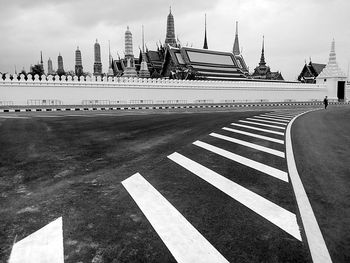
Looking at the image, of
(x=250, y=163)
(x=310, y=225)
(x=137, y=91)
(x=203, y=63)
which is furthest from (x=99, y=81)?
(x=203, y=63)

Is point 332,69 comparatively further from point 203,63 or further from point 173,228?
point 173,228

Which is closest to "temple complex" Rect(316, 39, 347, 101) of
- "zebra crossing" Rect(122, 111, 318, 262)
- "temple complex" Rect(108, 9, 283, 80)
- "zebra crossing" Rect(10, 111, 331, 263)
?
"temple complex" Rect(108, 9, 283, 80)

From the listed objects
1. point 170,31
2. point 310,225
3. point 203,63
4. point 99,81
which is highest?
point 170,31

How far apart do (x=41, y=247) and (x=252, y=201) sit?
2.40 meters

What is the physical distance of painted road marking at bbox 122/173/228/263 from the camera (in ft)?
8.32

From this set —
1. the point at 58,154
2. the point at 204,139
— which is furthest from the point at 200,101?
the point at 58,154

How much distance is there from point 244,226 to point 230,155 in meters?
3.25

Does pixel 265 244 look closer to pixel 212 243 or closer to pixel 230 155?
pixel 212 243

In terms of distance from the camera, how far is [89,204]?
3.58 meters

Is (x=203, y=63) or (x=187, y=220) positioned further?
(x=203, y=63)

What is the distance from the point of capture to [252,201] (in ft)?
12.4

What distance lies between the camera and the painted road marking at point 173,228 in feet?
8.32

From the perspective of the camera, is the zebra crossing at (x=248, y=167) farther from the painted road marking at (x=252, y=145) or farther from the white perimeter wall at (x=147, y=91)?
the white perimeter wall at (x=147, y=91)

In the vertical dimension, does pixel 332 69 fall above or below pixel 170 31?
below
